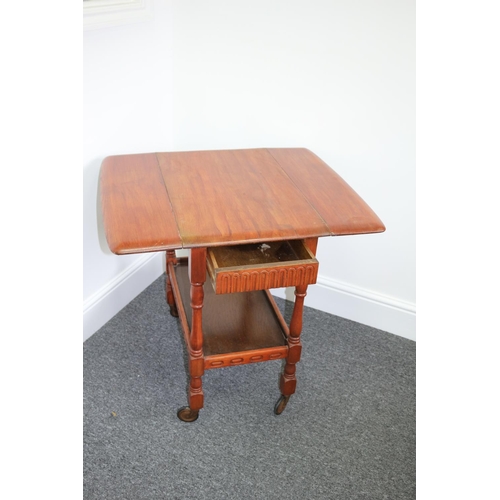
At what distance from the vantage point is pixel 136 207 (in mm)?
1330

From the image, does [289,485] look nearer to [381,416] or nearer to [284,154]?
[381,416]

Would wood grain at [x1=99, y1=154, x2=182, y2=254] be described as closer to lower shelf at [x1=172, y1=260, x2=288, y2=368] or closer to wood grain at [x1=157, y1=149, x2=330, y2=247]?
wood grain at [x1=157, y1=149, x2=330, y2=247]

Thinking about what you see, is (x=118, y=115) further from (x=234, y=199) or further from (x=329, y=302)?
(x=329, y=302)

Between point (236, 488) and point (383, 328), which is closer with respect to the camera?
point (236, 488)

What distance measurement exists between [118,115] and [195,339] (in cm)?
77

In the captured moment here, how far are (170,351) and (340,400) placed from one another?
0.57 m

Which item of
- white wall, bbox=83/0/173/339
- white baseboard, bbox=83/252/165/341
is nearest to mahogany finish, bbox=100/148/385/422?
white wall, bbox=83/0/173/339

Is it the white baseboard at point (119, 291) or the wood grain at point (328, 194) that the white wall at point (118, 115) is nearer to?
the white baseboard at point (119, 291)

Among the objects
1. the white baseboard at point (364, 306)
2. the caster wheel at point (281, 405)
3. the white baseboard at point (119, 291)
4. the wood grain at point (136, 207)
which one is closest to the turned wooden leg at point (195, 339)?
the wood grain at point (136, 207)

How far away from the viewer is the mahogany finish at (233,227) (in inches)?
49.9

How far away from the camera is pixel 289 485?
1.43 m

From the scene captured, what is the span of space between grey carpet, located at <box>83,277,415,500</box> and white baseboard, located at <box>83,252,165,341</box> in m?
0.04

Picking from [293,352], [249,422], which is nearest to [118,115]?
[293,352]
